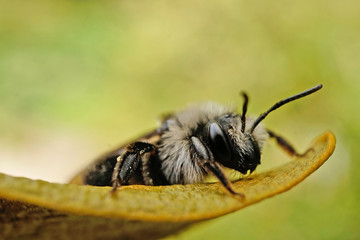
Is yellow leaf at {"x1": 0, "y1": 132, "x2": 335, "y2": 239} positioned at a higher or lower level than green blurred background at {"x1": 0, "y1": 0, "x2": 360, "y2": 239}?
lower

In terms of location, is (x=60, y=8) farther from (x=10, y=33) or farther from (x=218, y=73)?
(x=218, y=73)

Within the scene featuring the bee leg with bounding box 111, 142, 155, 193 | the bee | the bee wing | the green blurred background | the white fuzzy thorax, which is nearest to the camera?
the bee leg with bounding box 111, 142, 155, 193

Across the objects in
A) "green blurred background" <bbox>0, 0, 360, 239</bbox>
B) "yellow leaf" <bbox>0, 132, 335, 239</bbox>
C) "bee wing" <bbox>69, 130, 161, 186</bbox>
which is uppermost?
"green blurred background" <bbox>0, 0, 360, 239</bbox>

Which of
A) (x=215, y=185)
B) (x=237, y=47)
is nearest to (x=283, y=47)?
(x=237, y=47)

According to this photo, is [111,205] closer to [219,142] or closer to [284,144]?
[219,142]

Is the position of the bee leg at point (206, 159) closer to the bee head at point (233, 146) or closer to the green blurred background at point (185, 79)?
the bee head at point (233, 146)

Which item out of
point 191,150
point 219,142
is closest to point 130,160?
point 191,150

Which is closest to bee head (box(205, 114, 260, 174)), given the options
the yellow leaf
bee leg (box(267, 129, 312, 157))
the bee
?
the bee

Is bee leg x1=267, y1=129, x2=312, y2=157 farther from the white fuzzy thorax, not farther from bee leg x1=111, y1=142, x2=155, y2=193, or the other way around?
bee leg x1=111, y1=142, x2=155, y2=193
